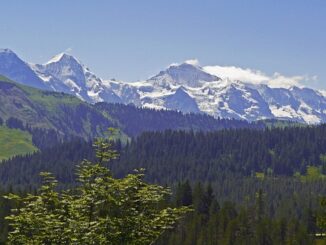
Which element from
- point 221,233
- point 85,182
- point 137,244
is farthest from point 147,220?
point 221,233

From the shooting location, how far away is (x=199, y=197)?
18025 cm

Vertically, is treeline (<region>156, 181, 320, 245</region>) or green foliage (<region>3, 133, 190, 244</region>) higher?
green foliage (<region>3, 133, 190, 244</region>)

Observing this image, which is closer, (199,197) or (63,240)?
(63,240)

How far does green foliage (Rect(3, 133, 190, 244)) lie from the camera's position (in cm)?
2378

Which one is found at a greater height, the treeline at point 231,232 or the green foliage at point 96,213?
the green foliage at point 96,213

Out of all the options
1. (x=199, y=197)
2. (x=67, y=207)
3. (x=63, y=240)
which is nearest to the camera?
(x=63, y=240)

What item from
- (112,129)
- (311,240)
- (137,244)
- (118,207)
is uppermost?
(112,129)

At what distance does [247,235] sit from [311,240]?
18.1 m

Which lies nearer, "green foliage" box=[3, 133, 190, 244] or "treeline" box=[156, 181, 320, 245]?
"green foliage" box=[3, 133, 190, 244]

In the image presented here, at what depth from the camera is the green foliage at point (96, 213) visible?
78.0ft

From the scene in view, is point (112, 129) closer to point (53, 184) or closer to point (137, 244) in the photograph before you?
point (53, 184)

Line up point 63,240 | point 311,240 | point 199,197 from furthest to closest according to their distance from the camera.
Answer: point 199,197, point 311,240, point 63,240

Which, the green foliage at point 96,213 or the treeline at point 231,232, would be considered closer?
the green foliage at point 96,213

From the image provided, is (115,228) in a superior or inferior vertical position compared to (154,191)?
inferior
